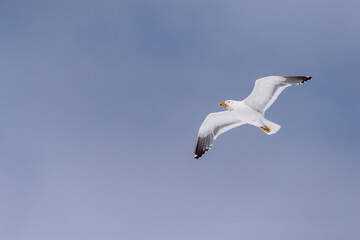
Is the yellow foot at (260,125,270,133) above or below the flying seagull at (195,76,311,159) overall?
below

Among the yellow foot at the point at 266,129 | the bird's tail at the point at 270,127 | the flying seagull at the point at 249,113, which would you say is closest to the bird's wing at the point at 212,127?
the flying seagull at the point at 249,113

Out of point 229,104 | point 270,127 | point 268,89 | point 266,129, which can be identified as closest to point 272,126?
point 270,127

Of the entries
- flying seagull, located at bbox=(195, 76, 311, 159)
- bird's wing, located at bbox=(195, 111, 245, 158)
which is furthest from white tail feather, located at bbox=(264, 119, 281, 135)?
bird's wing, located at bbox=(195, 111, 245, 158)

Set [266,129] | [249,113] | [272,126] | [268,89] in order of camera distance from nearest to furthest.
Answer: [268,89], [272,126], [266,129], [249,113]

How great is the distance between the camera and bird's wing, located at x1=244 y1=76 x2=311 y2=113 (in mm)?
10781

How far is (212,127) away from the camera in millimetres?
12914

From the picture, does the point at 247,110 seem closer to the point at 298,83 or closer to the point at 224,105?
the point at 224,105

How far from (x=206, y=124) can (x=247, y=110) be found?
5.89 feet

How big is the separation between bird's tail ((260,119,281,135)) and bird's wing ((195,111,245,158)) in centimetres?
141

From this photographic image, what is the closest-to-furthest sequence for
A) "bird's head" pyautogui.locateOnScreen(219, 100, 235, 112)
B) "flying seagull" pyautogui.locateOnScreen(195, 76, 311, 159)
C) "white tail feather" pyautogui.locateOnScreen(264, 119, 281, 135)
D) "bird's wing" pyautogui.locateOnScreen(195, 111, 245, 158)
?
"flying seagull" pyautogui.locateOnScreen(195, 76, 311, 159) < "white tail feather" pyautogui.locateOnScreen(264, 119, 281, 135) < "bird's head" pyautogui.locateOnScreen(219, 100, 235, 112) < "bird's wing" pyautogui.locateOnScreen(195, 111, 245, 158)

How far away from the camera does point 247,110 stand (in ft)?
38.0

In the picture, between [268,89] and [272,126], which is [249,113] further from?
[268,89]

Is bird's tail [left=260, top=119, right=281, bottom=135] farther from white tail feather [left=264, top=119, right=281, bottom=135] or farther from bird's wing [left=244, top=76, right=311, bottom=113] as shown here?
bird's wing [left=244, top=76, right=311, bottom=113]

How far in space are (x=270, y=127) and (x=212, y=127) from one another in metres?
2.29
